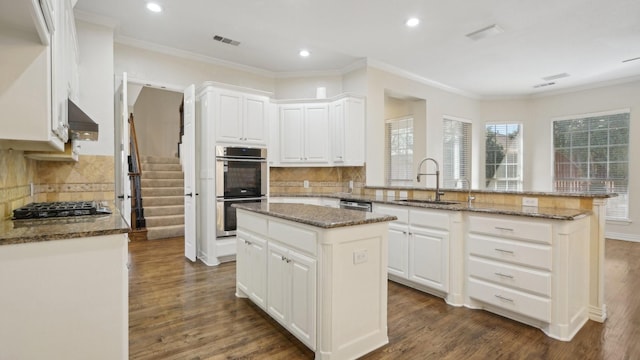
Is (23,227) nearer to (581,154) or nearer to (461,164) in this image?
(461,164)

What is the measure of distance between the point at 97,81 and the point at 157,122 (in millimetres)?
5457

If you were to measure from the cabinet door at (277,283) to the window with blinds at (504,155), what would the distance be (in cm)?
636

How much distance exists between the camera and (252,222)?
9.00ft

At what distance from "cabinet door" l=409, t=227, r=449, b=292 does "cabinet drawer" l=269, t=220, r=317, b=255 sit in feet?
4.99

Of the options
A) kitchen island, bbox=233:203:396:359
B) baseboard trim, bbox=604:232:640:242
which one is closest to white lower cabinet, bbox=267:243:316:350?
kitchen island, bbox=233:203:396:359

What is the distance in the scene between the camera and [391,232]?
11.3 feet

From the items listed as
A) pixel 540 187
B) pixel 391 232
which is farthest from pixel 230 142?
pixel 540 187

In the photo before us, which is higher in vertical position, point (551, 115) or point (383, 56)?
point (383, 56)

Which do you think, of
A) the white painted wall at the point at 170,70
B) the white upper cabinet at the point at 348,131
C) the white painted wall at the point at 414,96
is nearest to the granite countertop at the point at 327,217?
the white upper cabinet at the point at 348,131

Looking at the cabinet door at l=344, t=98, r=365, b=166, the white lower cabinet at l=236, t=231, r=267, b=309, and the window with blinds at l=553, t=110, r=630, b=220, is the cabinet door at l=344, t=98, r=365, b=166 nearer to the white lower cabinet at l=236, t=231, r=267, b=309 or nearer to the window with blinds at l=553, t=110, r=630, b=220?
the white lower cabinet at l=236, t=231, r=267, b=309

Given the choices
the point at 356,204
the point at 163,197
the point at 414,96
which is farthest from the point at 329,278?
the point at 163,197

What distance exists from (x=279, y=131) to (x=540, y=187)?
5847mm

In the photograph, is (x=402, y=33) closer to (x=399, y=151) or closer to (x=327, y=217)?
(x=399, y=151)

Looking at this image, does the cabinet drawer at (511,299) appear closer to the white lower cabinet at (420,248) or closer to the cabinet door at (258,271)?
the white lower cabinet at (420,248)
